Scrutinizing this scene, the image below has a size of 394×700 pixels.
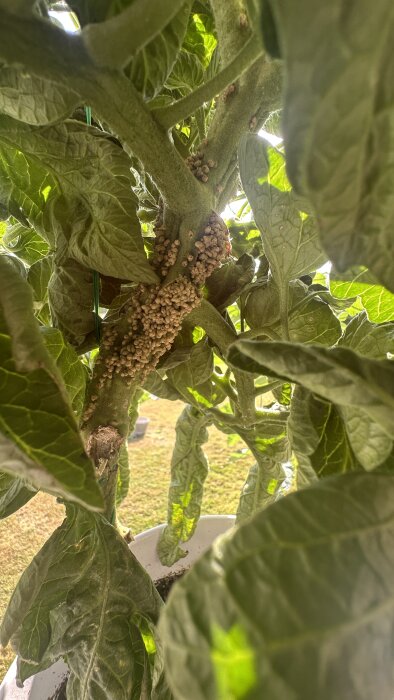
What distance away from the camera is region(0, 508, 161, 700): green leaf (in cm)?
43

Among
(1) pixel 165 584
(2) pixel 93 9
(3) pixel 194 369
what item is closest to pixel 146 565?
(1) pixel 165 584

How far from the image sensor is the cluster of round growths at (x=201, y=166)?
0.40 metres

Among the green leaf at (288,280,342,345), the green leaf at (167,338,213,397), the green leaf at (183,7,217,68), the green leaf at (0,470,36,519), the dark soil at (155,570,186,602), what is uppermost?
the green leaf at (183,7,217,68)

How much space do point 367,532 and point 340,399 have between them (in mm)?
55

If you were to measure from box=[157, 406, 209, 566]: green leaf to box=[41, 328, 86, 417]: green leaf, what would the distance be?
1.23 feet

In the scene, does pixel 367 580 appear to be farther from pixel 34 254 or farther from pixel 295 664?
pixel 34 254

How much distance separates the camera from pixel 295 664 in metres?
0.17

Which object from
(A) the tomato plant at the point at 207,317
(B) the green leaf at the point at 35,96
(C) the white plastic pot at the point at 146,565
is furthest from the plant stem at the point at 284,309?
(C) the white plastic pot at the point at 146,565

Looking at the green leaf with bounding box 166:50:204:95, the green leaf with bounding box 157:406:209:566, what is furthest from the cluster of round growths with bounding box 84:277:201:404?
the green leaf with bounding box 157:406:209:566

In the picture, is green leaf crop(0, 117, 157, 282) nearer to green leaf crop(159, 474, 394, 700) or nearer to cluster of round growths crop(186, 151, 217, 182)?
cluster of round growths crop(186, 151, 217, 182)

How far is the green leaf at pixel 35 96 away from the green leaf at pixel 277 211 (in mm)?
129

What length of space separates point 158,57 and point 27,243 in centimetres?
39

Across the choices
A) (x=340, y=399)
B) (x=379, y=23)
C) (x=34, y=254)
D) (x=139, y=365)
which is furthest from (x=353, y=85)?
(x=34, y=254)

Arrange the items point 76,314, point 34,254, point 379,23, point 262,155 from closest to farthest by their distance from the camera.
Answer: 1. point 379,23
2. point 262,155
3. point 76,314
4. point 34,254
